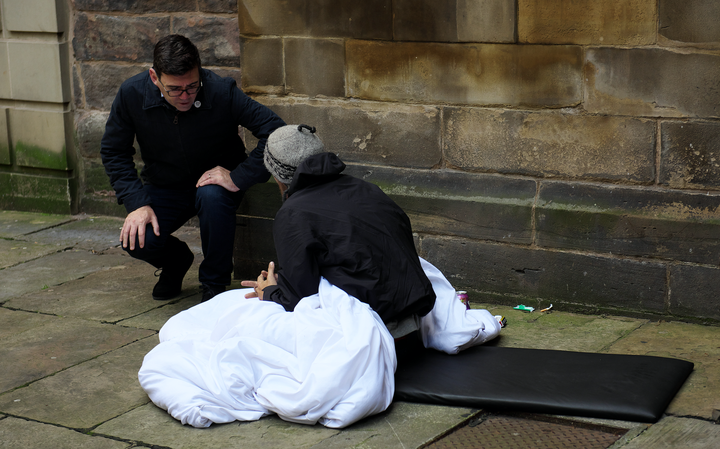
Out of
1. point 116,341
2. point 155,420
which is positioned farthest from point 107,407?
point 116,341

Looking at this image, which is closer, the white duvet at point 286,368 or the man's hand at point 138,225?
the white duvet at point 286,368

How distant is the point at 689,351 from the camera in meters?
4.02

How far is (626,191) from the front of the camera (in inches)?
175

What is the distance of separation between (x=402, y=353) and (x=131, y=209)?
1.89 metres

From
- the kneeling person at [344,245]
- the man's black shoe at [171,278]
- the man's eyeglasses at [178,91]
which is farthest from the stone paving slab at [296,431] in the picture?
the man's eyeglasses at [178,91]

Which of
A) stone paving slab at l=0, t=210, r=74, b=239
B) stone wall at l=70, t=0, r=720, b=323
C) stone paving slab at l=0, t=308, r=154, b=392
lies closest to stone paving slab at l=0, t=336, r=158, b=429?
stone paving slab at l=0, t=308, r=154, b=392

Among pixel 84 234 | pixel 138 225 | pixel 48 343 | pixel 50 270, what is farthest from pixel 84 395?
pixel 84 234

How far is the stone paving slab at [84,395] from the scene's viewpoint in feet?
11.8

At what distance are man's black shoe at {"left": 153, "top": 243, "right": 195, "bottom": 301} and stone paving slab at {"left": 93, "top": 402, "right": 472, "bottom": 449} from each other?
163cm

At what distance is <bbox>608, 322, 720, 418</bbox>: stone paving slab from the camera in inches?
136

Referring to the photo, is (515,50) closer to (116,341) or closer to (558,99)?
(558,99)

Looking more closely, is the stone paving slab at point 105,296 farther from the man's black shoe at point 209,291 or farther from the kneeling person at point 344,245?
the kneeling person at point 344,245

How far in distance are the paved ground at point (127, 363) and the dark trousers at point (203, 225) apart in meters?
0.28

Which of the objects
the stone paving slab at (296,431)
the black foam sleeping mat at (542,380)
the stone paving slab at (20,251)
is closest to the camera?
Result: the stone paving slab at (296,431)
